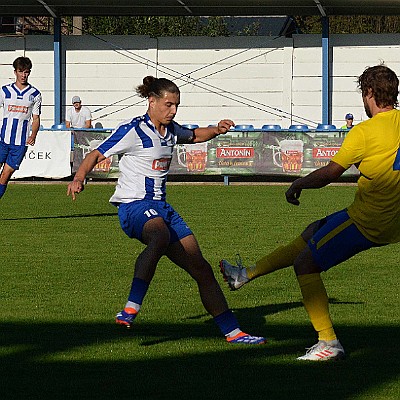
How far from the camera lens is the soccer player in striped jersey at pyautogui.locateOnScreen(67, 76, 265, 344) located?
7375 millimetres

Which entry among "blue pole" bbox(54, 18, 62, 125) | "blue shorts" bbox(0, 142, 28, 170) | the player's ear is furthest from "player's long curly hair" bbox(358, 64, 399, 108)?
"blue pole" bbox(54, 18, 62, 125)

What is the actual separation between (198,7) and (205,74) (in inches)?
111

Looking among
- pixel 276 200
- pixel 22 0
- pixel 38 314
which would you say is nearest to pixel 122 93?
pixel 22 0

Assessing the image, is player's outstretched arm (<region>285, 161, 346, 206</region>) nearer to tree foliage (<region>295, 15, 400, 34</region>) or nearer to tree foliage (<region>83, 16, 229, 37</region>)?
tree foliage (<region>83, 16, 229, 37</region>)

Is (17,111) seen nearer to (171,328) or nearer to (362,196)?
(171,328)

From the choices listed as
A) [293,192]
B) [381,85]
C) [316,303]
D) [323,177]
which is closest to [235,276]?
[316,303]

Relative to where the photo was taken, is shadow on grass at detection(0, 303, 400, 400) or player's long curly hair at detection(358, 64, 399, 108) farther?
player's long curly hair at detection(358, 64, 399, 108)

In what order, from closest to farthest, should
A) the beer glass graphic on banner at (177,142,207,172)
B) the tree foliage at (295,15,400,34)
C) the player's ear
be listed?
the player's ear, the beer glass graphic on banner at (177,142,207,172), the tree foliage at (295,15,400,34)

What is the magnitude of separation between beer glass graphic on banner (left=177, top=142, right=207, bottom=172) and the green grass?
1197 centimetres

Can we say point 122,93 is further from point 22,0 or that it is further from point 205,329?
point 205,329

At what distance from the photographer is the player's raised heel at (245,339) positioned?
7297 millimetres

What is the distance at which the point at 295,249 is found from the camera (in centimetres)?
789

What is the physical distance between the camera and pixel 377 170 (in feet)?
21.6

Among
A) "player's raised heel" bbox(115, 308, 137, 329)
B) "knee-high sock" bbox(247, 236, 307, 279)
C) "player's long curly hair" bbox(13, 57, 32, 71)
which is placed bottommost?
"player's raised heel" bbox(115, 308, 137, 329)
